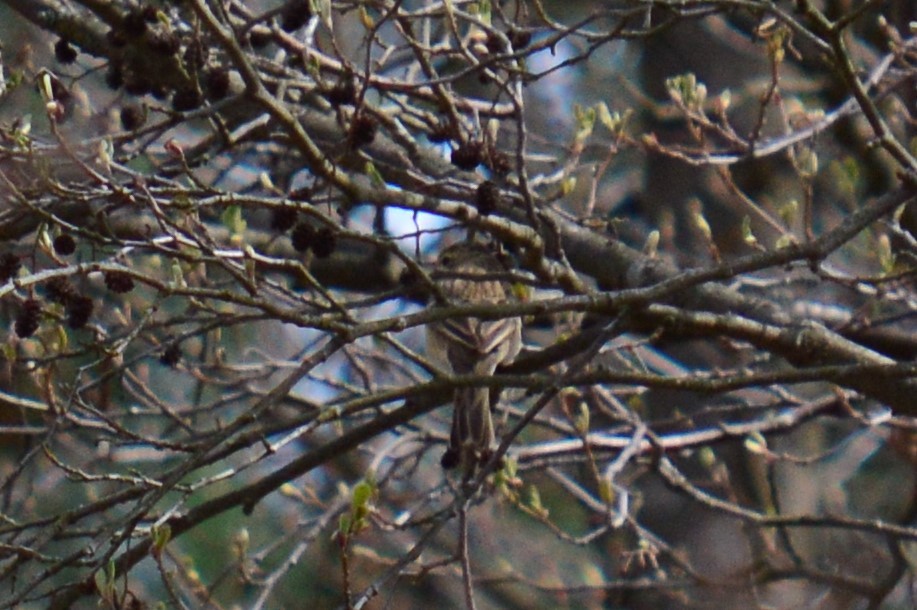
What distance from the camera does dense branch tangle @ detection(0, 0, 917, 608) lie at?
3.46 meters

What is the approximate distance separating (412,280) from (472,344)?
129 cm

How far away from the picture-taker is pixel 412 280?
4.49 meters

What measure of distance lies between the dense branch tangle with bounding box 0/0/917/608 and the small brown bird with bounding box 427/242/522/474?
0.17 meters

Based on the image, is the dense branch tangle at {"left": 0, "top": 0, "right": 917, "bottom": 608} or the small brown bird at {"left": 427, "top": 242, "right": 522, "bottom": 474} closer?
the dense branch tangle at {"left": 0, "top": 0, "right": 917, "bottom": 608}

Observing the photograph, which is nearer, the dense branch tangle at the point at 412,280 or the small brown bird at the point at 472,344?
the dense branch tangle at the point at 412,280

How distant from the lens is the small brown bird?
4957 mm

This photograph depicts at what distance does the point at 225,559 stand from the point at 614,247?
5188mm

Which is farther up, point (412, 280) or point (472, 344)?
point (472, 344)

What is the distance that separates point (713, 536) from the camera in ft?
28.0

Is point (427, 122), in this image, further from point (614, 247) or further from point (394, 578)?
point (394, 578)

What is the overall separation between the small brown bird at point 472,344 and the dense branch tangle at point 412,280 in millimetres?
171

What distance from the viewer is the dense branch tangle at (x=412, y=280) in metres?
3.46

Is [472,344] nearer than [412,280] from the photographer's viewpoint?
No

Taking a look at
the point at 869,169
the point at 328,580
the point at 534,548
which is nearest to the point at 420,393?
the point at 869,169
